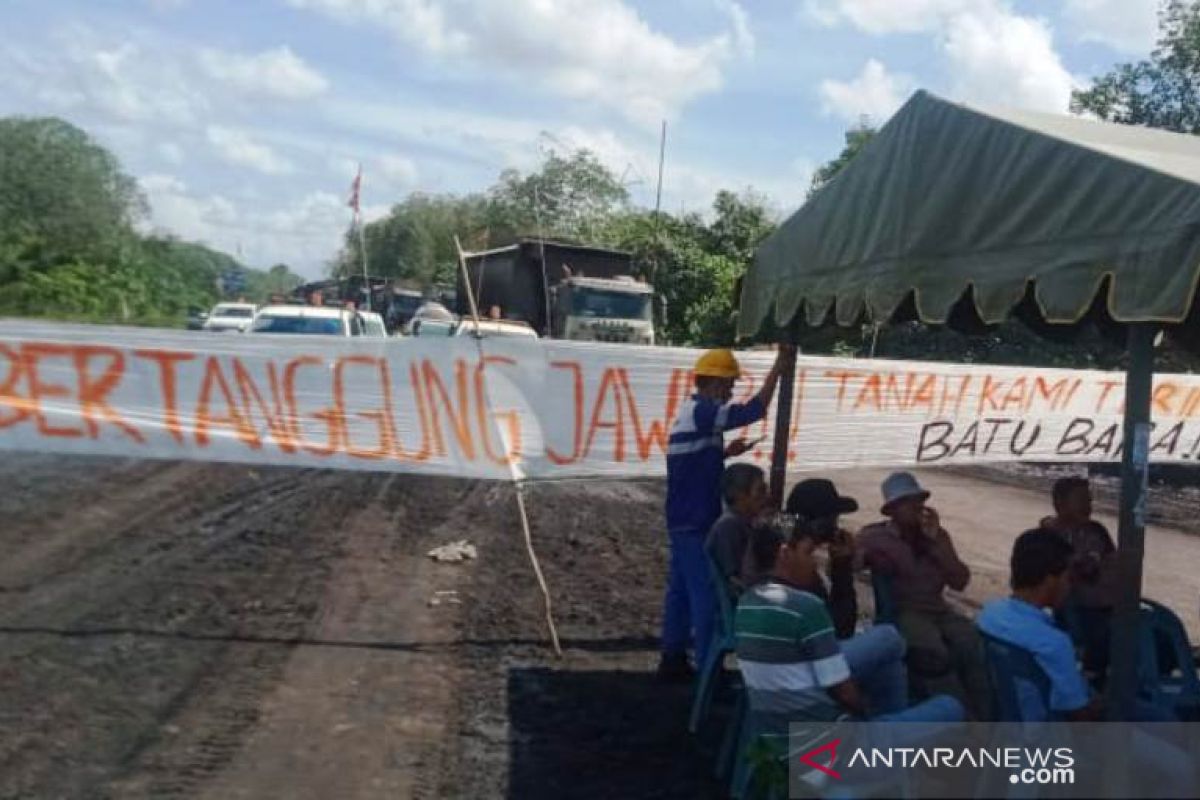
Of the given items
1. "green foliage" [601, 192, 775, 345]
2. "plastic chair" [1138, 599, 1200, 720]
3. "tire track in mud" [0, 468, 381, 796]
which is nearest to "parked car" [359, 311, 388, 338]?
"green foliage" [601, 192, 775, 345]

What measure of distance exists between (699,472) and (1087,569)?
6.61ft

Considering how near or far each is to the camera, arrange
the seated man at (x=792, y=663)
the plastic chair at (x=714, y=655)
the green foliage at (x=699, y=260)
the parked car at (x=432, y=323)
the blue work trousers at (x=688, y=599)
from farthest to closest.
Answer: the green foliage at (x=699, y=260), the parked car at (x=432, y=323), the blue work trousers at (x=688, y=599), the plastic chair at (x=714, y=655), the seated man at (x=792, y=663)

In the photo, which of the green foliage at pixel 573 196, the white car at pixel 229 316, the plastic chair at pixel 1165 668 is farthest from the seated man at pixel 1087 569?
the green foliage at pixel 573 196

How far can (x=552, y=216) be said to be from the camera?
50.0 meters

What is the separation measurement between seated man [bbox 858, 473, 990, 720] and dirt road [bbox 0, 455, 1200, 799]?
1.15 metres

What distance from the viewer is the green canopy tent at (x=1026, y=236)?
3.88 meters

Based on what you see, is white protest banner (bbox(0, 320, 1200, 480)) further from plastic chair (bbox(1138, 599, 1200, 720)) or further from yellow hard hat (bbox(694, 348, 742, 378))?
plastic chair (bbox(1138, 599, 1200, 720))

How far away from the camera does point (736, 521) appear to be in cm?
566

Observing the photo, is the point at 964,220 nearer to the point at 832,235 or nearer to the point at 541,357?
the point at 832,235

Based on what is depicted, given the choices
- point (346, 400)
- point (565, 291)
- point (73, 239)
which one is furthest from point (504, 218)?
point (346, 400)

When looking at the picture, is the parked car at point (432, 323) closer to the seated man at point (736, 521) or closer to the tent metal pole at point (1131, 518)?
the seated man at point (736, 521)

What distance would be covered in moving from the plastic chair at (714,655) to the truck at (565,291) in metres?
16.6

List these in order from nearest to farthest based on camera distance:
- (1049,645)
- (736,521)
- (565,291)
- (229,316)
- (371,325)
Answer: (1049,645) < (736,521) < (371,325) < (565,291) < (229,316)

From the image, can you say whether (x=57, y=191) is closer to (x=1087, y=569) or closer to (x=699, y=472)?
(x=699, y=472)
